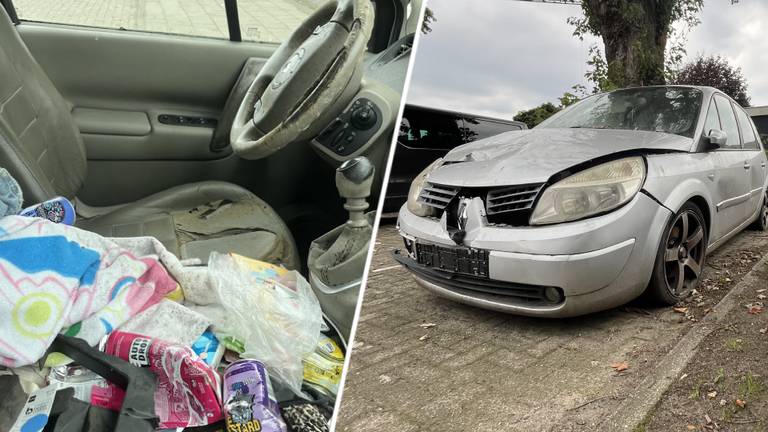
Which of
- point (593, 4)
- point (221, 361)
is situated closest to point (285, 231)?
point (221, 361)

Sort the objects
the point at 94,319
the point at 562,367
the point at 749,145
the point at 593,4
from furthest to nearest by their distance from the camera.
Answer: the point at 593,4
the point at 749,145
the point at 562,367
the point at 94,319

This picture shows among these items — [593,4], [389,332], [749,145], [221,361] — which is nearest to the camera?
[221,361]

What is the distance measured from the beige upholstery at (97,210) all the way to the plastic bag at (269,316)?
39cm

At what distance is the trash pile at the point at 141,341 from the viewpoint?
1.04m

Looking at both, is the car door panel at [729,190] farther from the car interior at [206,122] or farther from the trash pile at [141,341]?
the trash pile at [141,341]

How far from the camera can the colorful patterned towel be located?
103cm

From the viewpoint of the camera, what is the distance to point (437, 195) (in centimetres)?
277


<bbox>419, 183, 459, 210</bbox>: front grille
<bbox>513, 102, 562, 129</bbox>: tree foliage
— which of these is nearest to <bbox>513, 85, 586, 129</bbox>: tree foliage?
<bbox>513, 102, 562, 129</bbox>: tree foliage

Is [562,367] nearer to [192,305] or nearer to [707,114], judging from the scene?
[192,305]

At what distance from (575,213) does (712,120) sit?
1387mm

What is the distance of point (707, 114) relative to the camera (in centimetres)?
303

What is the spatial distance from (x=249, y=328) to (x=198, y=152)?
1.29 meters

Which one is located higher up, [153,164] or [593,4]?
[593,4]

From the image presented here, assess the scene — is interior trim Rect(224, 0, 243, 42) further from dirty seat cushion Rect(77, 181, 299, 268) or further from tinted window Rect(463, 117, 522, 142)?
tinted window Rect(463, 117, 522, 142)
